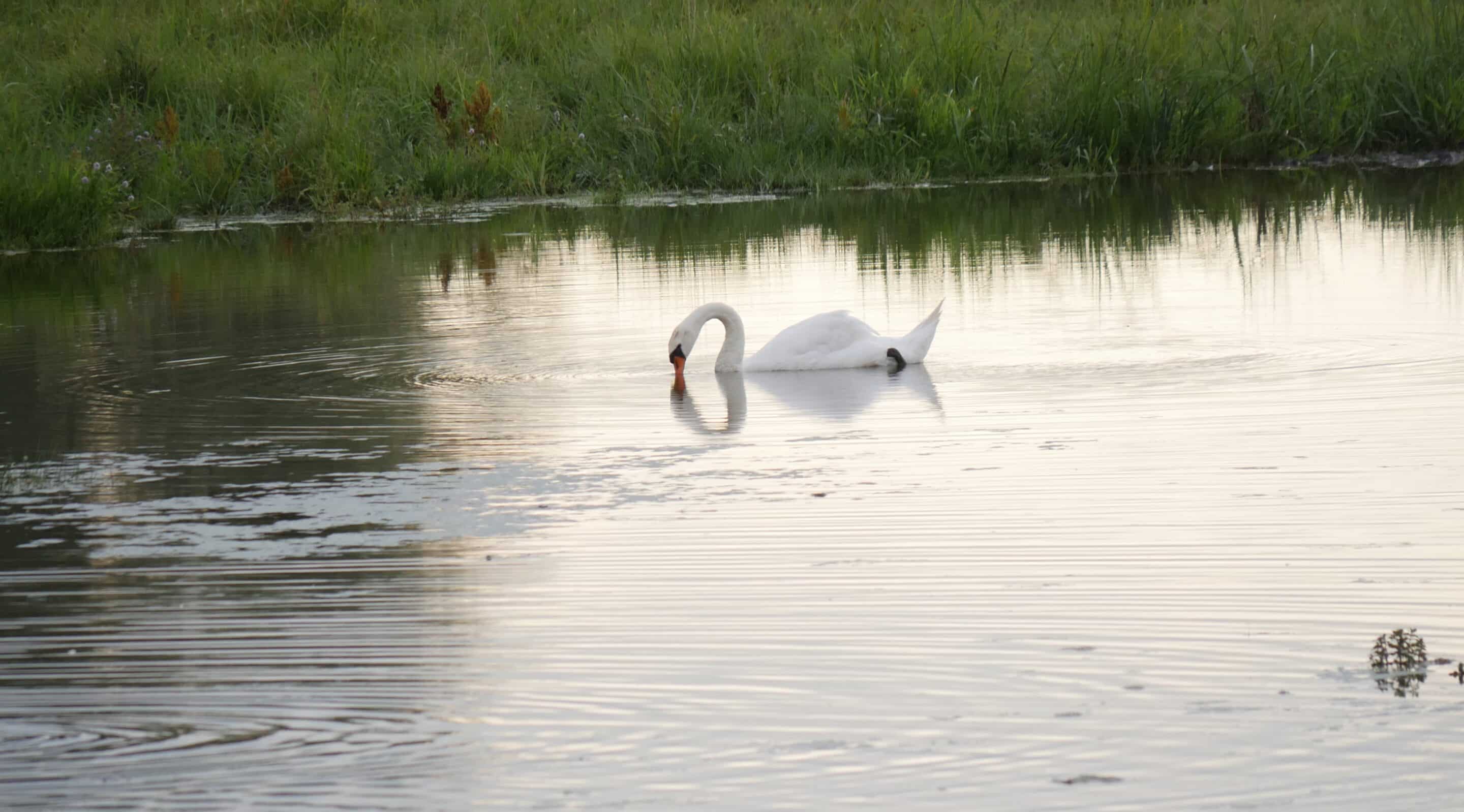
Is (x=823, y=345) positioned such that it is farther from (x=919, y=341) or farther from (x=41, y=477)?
(x=41, y=477)

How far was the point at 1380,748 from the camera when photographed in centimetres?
344

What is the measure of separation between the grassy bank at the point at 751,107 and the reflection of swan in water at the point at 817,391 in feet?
31.4

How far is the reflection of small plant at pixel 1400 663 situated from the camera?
12.2 ft

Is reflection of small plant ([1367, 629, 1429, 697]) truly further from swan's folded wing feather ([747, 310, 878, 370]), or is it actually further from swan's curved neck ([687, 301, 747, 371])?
swan's curved neck ([687, 301, 747, 371])

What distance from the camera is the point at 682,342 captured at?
8.65 meters

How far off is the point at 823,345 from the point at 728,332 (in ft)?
1.45

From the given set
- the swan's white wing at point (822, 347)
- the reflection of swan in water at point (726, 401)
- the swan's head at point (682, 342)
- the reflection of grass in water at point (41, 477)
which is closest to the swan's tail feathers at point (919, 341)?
the swan's white wing at point (822, 347)

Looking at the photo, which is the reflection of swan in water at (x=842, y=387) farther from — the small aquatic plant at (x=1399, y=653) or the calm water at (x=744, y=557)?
the small aquatic plant at (x=1399, y=653)

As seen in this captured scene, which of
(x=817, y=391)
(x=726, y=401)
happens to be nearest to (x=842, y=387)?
(x=817, y=391)

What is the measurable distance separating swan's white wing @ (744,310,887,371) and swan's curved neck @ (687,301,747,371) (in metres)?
0.16

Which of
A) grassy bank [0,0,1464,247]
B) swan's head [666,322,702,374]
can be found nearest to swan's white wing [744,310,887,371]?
swan's head [666,322,702,374]

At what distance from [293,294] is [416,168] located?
6757 mm

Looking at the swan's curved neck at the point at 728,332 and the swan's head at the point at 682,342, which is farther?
the swan's curved neck at the point at 728,332

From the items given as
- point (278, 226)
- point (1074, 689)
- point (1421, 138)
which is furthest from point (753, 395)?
point (1421, 138)
